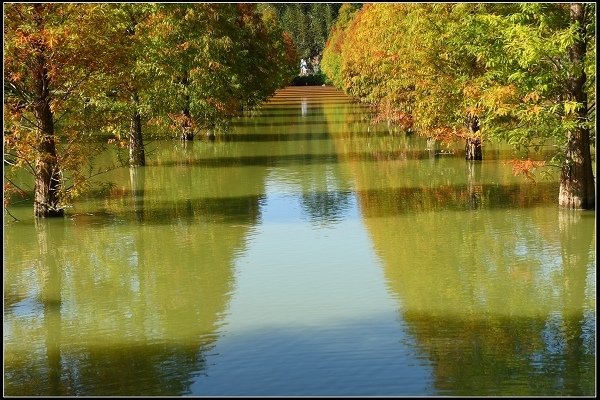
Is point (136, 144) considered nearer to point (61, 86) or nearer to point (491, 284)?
point (61, 86)

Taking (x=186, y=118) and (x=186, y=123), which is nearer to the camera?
(x=186, y=118)

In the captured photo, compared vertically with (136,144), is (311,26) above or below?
above

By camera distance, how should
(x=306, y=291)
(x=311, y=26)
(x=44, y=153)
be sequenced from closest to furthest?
1. (x=306, y=291)
2. (x=44, y=153)
3. (x=311, y=26)

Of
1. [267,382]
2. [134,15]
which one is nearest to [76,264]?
[267,382]

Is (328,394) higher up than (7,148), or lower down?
lower down

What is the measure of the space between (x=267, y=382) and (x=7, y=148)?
1070 cm

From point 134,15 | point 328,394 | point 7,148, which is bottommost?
point 328,394

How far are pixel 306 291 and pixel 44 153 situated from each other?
24.6ft

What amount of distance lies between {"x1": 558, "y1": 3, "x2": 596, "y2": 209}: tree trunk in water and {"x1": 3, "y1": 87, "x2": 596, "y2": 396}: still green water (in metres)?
0.52

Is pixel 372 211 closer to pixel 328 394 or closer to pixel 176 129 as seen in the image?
pixel 328 394

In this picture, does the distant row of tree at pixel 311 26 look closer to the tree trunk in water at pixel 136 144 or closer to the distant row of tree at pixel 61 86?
the tree trunk in water at pixel 136 144

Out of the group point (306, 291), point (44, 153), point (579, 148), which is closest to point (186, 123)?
point (44, 153)

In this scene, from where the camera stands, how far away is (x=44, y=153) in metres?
17.1

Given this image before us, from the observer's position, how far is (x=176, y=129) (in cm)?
3359
